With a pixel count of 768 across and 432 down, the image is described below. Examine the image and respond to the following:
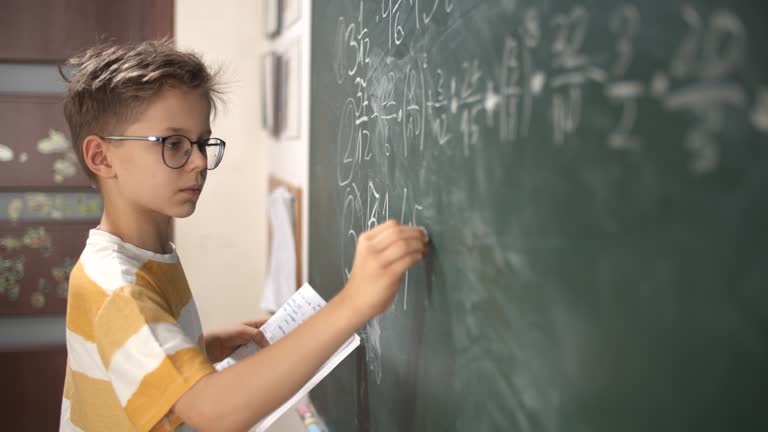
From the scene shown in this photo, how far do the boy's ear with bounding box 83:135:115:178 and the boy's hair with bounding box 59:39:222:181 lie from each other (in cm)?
2

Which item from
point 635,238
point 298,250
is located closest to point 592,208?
point 635,238

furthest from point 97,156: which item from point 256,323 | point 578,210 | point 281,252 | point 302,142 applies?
point 281,252

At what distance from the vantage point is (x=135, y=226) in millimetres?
995

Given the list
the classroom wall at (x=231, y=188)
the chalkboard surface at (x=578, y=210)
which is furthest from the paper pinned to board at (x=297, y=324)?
the classroom wall at (x=231, y=188)

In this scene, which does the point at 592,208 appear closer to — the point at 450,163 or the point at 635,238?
the point at 635,238

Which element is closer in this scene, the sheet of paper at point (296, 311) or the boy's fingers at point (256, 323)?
the sheet of paper at point (296, 311)

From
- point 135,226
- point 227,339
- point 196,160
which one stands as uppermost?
point 196,160

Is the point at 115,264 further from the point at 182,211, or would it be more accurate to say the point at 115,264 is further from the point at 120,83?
the point at 120,83

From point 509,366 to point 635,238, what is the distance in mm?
257

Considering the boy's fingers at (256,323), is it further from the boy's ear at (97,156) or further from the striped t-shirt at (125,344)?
the boy's ear at (97,156)

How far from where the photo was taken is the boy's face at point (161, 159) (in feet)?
3.10

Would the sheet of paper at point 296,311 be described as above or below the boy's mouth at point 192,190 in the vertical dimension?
below

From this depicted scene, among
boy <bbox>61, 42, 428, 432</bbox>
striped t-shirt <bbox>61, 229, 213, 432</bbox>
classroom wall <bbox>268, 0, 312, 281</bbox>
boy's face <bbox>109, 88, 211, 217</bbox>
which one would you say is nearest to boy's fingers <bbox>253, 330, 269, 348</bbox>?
boy <bbox>61, 42, 428, 432</bbox>

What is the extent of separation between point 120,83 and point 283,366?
0.50 m
